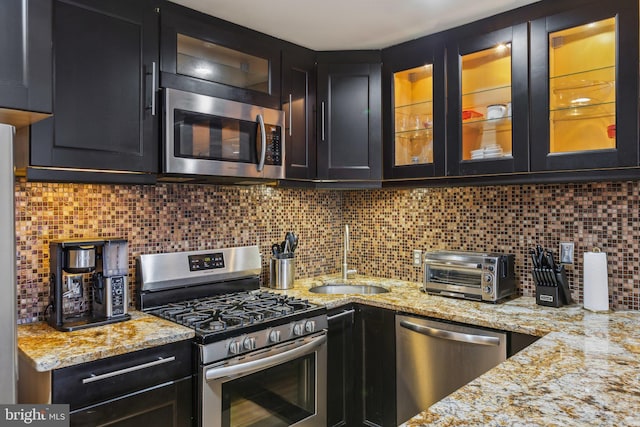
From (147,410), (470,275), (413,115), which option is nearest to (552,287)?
(470,275)

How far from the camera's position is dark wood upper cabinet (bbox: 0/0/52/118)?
145 centimetres

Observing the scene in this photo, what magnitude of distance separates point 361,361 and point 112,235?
4.95 ft

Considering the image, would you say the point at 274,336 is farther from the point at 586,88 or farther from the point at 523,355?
the point at 586,88

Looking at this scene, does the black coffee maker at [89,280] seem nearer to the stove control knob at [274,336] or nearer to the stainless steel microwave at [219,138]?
the stainless steel microwave at [219,138]

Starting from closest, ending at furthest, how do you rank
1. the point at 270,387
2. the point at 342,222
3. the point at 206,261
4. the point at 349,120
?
the point at 270,387
the point at 206,261
the point at 349,120
the point at 342,222

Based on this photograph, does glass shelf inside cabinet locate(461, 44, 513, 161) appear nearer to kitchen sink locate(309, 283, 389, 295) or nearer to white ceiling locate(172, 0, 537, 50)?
white ceiling locate(172, 0, 537, 50)

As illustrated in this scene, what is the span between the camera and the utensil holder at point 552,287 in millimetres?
2252

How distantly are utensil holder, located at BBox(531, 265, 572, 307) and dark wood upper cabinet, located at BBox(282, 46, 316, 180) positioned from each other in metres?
1.40

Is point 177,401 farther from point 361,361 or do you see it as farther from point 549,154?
point 549,154

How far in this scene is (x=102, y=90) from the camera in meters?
1.87

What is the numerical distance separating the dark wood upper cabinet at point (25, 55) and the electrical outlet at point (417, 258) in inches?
89.2

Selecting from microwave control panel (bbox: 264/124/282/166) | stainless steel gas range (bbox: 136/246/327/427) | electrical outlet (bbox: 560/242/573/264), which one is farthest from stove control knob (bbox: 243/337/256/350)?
electrical outlet (bbox: 560/242/573/264)

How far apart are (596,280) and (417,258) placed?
3.61ft

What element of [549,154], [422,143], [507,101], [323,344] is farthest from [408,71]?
[323,344]
